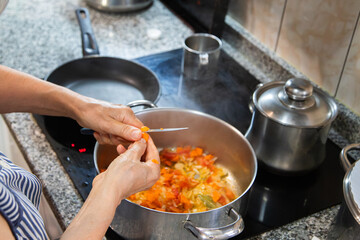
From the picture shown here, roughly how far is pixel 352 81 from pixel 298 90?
26 centimetres

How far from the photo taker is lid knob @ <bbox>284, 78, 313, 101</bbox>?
0.96 metres

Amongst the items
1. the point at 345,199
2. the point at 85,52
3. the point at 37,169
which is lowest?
the point at 37,169

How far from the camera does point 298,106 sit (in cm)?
98

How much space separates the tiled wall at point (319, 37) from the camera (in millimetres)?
1105

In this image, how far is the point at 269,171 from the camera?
41.8 inches

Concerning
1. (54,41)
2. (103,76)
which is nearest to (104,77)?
(103,76)

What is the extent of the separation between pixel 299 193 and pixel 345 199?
298 mm

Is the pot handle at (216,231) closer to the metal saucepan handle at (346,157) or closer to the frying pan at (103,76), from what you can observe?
the metal saucepan handle at (346,157)

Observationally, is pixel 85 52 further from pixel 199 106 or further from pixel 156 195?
pixel 156 195

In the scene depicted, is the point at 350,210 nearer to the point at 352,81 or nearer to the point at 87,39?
the point at 352,81

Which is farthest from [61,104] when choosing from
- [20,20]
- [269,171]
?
[20,20]

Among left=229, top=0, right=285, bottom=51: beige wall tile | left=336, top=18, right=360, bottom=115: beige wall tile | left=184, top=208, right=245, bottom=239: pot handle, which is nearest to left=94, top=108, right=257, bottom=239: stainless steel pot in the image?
left=184, top=208, right=245, bottom=239: pot handle

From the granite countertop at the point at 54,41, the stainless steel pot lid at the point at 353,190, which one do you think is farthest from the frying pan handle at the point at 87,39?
the stainless steel pot lid at the point at 353,190

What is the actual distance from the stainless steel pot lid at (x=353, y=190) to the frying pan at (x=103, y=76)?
665mm
